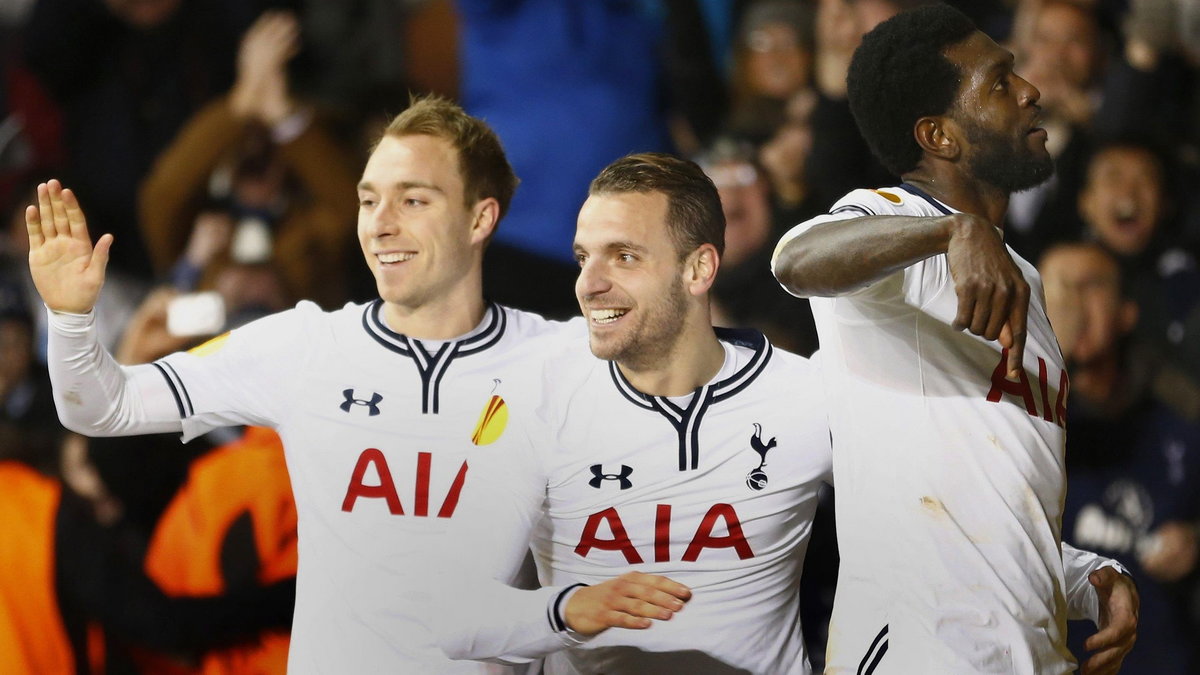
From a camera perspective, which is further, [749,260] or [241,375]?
[749,260]

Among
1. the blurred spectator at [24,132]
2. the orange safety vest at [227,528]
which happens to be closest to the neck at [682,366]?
the orange safety vest at [227,528]

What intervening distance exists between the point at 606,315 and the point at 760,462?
436 millimetres

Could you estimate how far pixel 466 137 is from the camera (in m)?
3.08

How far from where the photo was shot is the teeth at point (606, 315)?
288 cm

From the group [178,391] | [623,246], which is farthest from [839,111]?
[178,391]

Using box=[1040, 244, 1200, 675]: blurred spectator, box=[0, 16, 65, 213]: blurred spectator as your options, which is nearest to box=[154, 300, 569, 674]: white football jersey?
box=[1040, 244, 1200, 675]: blurred spectator

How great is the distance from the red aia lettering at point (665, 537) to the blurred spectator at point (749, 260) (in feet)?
4.19

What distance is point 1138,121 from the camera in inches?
193

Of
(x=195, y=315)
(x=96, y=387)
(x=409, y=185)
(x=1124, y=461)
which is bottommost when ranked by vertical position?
(x=1124, y=461)

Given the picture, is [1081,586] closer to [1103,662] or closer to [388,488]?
[1103,662]

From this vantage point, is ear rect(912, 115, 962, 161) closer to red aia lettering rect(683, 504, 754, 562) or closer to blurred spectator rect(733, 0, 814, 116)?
red aia lettering rect(683, 504, 754, 562)

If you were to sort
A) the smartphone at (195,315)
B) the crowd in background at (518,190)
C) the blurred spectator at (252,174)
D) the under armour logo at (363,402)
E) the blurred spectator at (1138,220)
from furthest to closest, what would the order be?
the blurred spectator at (252,174) < the blurred spectator at (1138,220) < the smartphone at (195,315) < the crowd in background at (518,190) < the under armour logo at (363,402)

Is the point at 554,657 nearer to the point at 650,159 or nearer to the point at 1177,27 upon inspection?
the point at 650,159

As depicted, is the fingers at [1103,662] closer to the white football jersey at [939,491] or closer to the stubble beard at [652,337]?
the white football jersey at [939,491]
